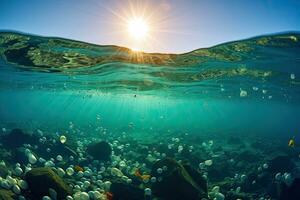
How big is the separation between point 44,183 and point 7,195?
1268 mm

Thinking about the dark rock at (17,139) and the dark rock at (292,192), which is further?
the dark rock at (17,139)

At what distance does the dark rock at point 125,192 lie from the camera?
40.4ft

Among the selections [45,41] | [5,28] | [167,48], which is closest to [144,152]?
[167,48]

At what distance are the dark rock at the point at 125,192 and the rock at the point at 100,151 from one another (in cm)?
861

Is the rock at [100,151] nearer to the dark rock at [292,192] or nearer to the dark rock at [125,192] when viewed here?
the dark rock at [125,192]

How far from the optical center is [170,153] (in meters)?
24.2

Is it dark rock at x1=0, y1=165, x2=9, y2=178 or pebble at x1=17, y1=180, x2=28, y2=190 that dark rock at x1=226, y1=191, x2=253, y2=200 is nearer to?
pebble at x1=17, y1=180, x2=28, y2=190

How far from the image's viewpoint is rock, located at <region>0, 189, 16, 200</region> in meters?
10.0

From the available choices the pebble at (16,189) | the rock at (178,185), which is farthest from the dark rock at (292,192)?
the pebble at (16,189)

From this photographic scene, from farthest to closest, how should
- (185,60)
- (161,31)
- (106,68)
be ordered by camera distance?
(106,68), (185,60), (161,31)

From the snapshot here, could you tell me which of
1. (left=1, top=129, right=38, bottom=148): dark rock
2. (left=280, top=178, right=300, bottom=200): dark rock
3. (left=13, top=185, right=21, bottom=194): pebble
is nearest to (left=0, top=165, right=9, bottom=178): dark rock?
(left=13, top=185, right=21, bottom=194): pebble

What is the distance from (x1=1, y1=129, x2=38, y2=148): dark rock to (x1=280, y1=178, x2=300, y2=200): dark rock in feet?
59.6

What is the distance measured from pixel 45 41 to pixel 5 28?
2215mm

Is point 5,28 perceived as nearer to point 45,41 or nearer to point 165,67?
point 45,41
